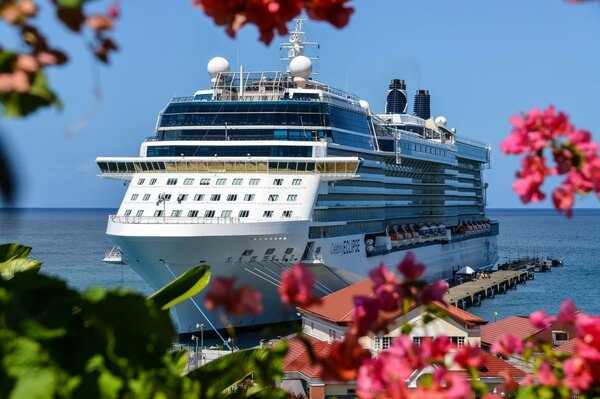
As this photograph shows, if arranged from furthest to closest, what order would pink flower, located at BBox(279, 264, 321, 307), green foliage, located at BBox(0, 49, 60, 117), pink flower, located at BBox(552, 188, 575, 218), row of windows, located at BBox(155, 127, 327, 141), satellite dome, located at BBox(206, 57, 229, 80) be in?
satellite dome, located at BBox(206, 57, 229, 80)
row of windows, located at BBox(155, 127, 327, 141)
pink flower, located at BBox(552, 188, 575, 218)
pink flower, located at BBox(279, 264, 321, 307)
green foliage, located at BBox(0, 49, 60, 117)

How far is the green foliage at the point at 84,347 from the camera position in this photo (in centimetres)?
218

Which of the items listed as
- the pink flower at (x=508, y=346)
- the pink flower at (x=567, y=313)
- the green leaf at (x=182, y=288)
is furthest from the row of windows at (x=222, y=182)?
the pink flower at (x=567, y=313)

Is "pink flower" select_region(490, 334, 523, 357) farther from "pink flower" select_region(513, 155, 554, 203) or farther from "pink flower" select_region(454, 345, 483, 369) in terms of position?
"pink flower" select_region(513, 155, 554, 203)

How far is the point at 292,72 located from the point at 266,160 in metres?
9.50

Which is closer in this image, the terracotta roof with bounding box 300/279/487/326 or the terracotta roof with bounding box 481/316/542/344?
the terracotta roof with bounding box 300/279/487/326

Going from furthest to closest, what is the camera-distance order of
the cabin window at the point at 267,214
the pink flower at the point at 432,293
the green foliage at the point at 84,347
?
1. the cabin window at the point at 267,214
2. the pink flower at the point at 432,293
3. the green foliage at the point at 84,347

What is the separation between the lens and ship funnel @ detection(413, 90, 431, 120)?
75.1 metres

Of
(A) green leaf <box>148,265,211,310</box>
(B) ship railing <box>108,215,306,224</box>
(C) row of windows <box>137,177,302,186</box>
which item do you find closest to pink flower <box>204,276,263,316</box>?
(A) green leaf <box>148,265,211,310</box>

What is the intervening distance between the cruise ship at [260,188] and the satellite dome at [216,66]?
0.17 ft

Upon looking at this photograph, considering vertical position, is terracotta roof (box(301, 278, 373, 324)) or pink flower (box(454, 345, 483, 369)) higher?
pink flower (box(454, 345, 483, 369))

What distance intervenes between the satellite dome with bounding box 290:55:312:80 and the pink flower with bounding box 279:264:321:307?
41.3 meters

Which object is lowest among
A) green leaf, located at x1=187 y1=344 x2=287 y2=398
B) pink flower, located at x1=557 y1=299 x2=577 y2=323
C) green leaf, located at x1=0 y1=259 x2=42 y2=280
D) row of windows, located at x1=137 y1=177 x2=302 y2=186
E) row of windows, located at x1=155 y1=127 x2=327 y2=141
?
green leaf, located at x1=187 y1=344 x2=287 y2=398

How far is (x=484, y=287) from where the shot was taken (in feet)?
192

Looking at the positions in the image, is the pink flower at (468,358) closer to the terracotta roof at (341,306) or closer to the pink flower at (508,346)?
the pink flower at (508,346)
